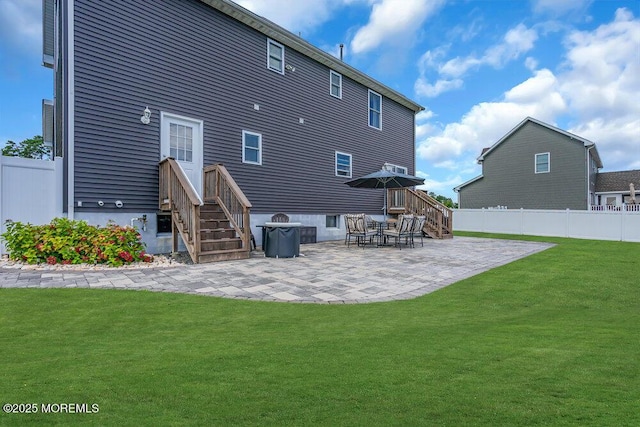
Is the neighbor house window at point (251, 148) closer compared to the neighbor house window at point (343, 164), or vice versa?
the neighbor house window at point (251, 148)

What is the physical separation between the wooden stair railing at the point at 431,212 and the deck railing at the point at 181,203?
31.4 ft

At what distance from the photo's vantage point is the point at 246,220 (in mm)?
8164

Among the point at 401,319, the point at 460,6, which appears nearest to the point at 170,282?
the point at 401,319

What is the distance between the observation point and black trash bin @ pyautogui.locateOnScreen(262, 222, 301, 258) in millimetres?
8617

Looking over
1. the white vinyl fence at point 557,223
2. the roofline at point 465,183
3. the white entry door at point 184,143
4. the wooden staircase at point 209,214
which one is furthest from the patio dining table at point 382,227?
the roofline at point 465,183

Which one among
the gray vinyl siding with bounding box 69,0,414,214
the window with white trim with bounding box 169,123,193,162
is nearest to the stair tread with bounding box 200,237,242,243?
the gray vinyl siding with bounding box 69,0,414,214

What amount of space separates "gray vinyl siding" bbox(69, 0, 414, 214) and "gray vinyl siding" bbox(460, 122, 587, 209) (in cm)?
1390

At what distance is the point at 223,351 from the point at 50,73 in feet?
42.4

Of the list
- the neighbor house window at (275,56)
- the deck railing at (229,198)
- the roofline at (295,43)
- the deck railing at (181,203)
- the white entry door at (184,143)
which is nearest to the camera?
the deck railing at (181,203)

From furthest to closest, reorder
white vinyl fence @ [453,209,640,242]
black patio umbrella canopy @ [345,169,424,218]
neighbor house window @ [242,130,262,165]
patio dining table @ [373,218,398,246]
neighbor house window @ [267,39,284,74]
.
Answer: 1. white vinyl fence @ [453,209,640,242]
2. neighbor house window @ [267,39,284,74]
3. patio dining table @ [373,218,398,246]
4. black patio umbrella canopy @ [345,169,424,218]
5. neighbor house window @ [242,130,262,165]

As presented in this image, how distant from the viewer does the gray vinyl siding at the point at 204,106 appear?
26.3ft

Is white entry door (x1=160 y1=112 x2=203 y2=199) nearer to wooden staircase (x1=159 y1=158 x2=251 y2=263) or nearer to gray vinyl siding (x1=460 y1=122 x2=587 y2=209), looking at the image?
wooden staircase (x1=159 y1=158 x2=251 y2=263)

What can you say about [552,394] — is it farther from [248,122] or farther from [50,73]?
[50,73]

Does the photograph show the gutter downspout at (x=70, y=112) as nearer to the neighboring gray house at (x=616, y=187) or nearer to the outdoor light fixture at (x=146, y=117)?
the outdoor light fixture at (x=146, y=117)
